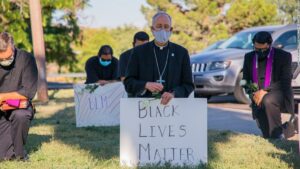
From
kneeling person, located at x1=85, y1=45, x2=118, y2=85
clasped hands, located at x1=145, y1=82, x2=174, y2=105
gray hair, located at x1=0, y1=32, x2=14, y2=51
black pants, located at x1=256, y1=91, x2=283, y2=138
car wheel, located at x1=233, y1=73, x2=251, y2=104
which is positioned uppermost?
gray hair, located at x1=0, y1=32, x2=14, y2=51

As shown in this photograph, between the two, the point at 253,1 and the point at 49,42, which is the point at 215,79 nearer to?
the point at 49,42

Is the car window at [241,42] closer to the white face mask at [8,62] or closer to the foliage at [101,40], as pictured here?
the white face mask at [8,62]

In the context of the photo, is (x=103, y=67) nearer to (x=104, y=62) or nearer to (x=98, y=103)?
(x=104, y=62)

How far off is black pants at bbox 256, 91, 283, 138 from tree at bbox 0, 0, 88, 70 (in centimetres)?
1277

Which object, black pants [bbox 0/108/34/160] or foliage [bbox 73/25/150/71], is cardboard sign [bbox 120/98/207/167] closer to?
black pants [bbox 0/108/34/160]

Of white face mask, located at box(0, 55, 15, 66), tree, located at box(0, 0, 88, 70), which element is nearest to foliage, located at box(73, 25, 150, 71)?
tree, located at box(0, 0, 88, 70)

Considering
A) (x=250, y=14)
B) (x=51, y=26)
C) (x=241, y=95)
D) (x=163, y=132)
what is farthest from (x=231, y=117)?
(x=250, y=14)

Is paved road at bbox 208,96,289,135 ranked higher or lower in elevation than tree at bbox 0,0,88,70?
lower

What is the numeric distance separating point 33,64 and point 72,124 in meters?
4.03

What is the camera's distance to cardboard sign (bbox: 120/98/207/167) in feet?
21.7

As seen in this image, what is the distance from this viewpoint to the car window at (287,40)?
14.8 meters

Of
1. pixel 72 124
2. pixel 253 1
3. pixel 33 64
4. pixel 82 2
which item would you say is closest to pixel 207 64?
pixel 72 124

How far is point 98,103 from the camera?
37.0ft

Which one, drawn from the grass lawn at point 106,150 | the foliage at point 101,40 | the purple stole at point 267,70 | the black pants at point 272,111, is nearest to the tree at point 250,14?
the foliage at point 101,40
